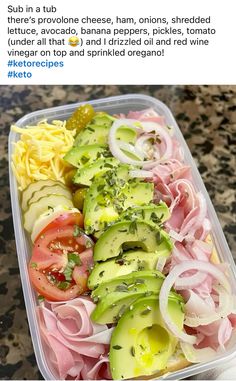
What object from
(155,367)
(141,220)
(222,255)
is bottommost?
(155,367)

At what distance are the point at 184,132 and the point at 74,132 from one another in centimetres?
41

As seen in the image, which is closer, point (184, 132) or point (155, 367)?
point (155, 367)

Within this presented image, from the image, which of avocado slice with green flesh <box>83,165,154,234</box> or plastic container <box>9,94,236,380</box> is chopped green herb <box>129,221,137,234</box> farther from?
plastic container <box>9,94,236,380</box>

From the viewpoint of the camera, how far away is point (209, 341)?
1.55m

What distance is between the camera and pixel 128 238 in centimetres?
157

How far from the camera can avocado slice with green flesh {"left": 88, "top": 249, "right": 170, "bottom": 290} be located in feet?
5.04

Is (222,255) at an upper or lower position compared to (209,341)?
upper

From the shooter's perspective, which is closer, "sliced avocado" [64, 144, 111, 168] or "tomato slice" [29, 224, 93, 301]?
"tomato slice" [29, 224, 93, 301]

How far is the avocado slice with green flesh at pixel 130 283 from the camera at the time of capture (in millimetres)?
1489

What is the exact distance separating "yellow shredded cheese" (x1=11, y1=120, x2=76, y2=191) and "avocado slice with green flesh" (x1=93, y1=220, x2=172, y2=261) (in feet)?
0.97

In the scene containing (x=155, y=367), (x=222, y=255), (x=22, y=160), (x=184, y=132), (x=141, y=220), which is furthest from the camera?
(x=184, y=132)

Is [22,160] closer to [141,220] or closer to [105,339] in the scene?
[141,220]

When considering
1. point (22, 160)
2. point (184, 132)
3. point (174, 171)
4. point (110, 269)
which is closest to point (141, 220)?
point (110, 269)
